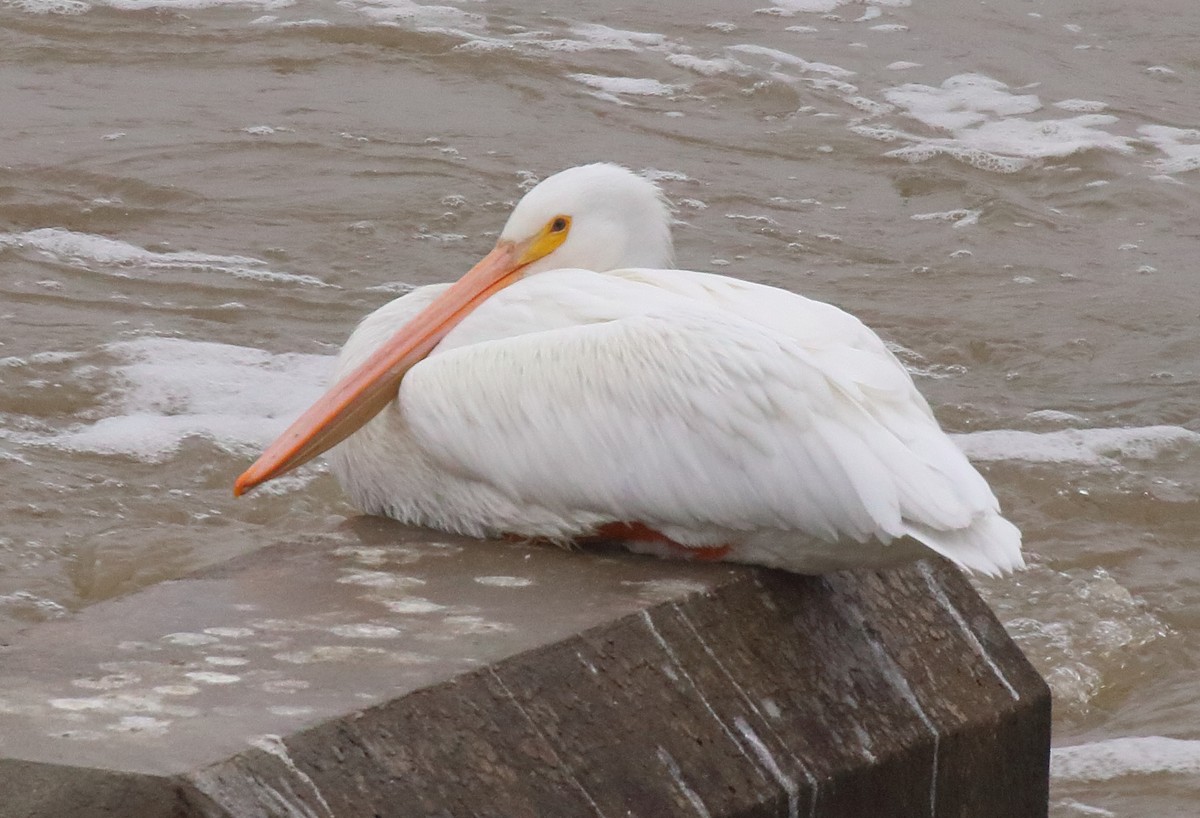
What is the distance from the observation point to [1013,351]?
6.69m

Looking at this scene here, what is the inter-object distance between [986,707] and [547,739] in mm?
945

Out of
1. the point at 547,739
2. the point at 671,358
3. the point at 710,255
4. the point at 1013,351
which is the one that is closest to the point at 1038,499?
the point at 1013,351

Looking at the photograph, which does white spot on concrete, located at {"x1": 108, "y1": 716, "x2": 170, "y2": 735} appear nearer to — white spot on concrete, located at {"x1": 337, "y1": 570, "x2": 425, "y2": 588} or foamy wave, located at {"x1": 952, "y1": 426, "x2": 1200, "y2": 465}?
white spot on concrete, located at {"x1": 337, "y1": 570, "x2": 425, "y2": 588}

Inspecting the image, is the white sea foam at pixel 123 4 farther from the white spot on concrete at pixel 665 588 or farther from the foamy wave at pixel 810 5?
the white spot on concrete at pixel 665 588

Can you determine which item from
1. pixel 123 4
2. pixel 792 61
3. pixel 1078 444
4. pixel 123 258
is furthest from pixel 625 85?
pixel 1078 444

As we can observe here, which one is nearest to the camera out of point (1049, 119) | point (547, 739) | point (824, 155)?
point (547, 739)

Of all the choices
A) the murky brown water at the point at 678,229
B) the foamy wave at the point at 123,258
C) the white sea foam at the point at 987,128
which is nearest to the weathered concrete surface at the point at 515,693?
the murky brown water at the point at 678,229

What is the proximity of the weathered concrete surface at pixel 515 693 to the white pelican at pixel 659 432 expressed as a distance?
0.09 m

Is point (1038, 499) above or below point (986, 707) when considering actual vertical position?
below

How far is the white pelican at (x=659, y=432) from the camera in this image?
3068mm

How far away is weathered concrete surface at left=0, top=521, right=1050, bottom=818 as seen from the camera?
2.34 m

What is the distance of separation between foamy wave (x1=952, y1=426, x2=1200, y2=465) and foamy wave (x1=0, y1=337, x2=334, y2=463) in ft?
6.69

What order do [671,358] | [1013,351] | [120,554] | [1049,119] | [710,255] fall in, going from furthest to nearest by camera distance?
1. [1049,119]
2. [710,255]
3. [1013,351]
4. [120,554]
5. [671,358]

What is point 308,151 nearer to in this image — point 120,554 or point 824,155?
point 824,155
